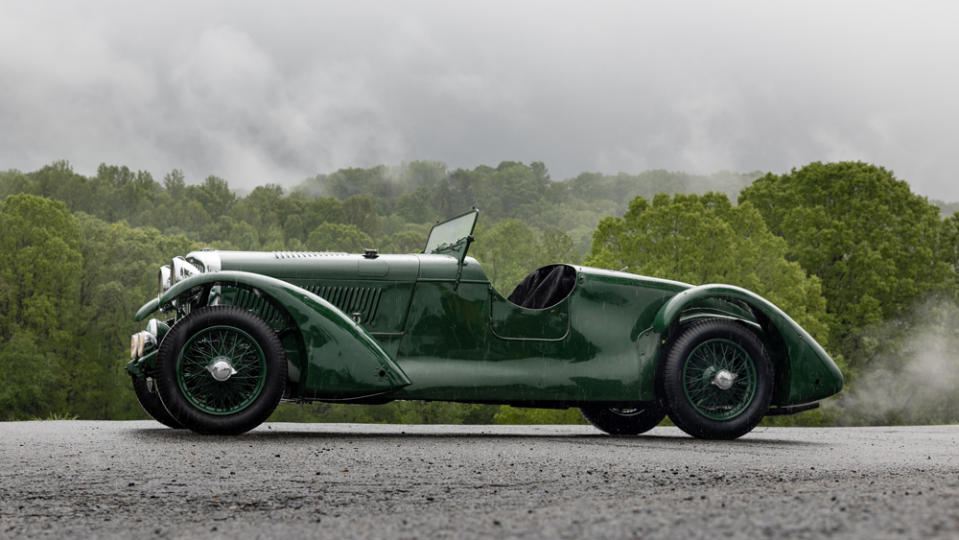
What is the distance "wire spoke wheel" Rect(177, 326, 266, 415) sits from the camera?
6906 mm

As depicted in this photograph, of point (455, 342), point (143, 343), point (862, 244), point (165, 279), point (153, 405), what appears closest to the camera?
point (143, 343)

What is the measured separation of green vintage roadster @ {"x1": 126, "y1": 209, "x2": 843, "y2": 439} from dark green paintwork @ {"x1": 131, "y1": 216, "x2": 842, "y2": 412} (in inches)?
0.5

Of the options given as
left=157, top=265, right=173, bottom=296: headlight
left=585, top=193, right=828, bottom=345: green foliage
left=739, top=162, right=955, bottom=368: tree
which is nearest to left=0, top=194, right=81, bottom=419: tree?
left=585, top=193, right=828, bottom=345: green foliage

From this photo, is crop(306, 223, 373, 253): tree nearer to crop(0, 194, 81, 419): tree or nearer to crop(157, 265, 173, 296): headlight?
crop(0, 194, 81, 419): tree

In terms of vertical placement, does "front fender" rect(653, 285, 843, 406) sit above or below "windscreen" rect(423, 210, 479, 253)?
below

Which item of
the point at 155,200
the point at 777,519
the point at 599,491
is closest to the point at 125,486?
the point at 599,491

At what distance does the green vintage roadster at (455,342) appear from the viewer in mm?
6969

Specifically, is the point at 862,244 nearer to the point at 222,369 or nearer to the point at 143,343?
the point at 143,343

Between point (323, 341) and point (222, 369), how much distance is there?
802 millimetres

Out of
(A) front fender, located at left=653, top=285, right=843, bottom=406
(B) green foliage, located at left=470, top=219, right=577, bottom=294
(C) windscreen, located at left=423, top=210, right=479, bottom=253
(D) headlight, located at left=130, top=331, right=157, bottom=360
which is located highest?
(B) green foliage, located at left=470, top=219, right=577, bottom=294

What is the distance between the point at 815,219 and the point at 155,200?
4650 cm

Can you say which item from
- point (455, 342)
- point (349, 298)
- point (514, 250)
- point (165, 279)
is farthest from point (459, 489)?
point (514, 250)

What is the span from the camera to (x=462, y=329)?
7.83 m

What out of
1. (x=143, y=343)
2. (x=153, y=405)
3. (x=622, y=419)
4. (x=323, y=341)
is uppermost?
(x=323, y=341)
